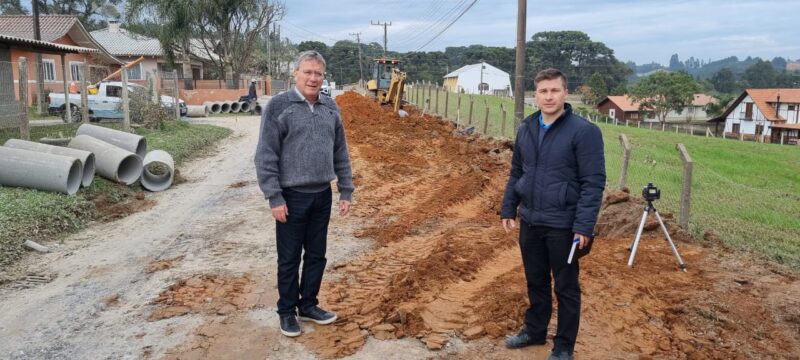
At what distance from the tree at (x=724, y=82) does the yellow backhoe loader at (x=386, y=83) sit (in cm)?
11711

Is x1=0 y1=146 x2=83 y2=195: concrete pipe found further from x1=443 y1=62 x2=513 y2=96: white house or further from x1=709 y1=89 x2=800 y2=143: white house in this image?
x1=443 y1=62 x2=513 y2=96: white house

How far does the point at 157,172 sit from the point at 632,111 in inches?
3101

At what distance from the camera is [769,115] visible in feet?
211

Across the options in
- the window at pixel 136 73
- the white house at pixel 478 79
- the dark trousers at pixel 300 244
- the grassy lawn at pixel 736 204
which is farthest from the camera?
the white house at pixel 478 79

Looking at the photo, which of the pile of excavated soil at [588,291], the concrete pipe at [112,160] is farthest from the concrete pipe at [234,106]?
the pile of excavated soil at [588,291]

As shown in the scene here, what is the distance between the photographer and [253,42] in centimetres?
4022

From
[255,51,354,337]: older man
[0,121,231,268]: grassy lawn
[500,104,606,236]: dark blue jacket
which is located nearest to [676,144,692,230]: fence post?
[500,104,606,236]: dark blue jacket

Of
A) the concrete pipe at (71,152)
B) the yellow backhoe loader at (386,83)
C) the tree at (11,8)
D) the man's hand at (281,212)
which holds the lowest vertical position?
the concrete pipe at (71,152)

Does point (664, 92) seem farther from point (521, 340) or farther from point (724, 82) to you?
point (521, 340)

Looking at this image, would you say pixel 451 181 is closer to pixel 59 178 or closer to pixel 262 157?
pixel 59 178

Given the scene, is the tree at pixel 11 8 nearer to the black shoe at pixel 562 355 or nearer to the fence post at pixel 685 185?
the fence post at pixel 685 185

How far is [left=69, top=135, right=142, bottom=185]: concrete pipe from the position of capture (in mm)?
9469

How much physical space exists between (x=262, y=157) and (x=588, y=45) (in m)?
94.8

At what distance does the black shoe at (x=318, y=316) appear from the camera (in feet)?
14.3
